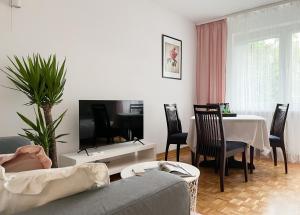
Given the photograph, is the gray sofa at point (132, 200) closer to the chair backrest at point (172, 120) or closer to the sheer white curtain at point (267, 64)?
the chair backrest at point (172, 120)

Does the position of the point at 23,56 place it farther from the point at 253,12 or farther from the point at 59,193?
the point at 253,12

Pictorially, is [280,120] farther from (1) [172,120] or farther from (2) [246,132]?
(1) [172,120]

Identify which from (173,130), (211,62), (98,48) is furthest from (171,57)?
(98,48)

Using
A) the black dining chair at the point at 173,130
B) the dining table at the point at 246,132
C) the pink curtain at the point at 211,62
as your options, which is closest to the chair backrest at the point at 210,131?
the dining table at the point at 246,132

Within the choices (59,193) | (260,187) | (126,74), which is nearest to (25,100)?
(126,74)

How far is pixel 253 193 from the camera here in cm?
250

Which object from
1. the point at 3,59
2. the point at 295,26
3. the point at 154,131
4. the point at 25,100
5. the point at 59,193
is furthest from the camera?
the point at 154,131

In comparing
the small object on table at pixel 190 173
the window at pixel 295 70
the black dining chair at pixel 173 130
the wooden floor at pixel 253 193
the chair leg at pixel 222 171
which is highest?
the window at pixel 295 70

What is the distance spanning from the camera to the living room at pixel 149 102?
82cm

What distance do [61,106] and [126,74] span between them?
112cm

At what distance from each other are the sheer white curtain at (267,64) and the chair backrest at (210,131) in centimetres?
176

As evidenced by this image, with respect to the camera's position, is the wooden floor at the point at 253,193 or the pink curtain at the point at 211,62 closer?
the wooden floor at the point at 253,193

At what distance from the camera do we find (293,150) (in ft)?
12.3

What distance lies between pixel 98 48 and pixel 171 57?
159 centimetres
